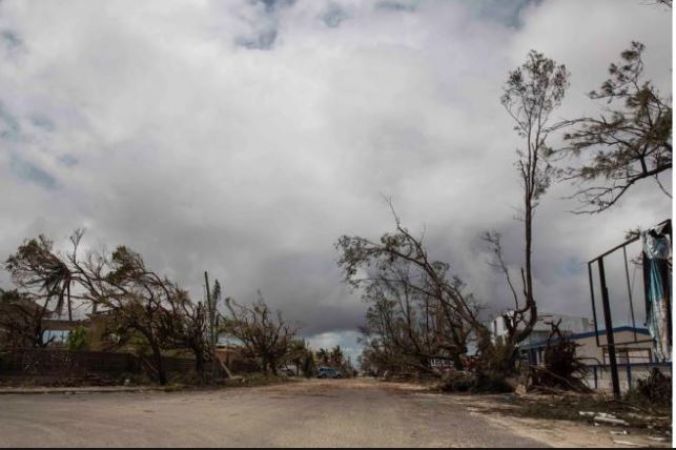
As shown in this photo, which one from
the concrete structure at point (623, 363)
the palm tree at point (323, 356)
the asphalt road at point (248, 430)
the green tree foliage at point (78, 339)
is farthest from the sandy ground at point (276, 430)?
the palm tree at point (323, 356)

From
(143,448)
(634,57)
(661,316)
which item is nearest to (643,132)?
(634,57)

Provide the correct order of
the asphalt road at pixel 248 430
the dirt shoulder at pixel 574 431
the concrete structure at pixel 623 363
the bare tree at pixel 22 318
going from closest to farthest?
the asphalt road at pixel 248 430 < the dirt shoulder at pixel 574 431 < the concrete structure at pixel 623 363 < the bare tree at pixel 22 318

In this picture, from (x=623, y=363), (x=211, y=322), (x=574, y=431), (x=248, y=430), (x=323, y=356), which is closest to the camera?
(x=248, y=430)

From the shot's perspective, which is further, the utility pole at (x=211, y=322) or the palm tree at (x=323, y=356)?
the palm tree at (x=323, y=356)

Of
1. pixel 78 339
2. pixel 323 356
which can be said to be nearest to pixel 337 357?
pixel 323 356

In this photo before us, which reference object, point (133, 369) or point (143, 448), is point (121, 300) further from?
point (143, 448)

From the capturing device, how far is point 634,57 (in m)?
14.4

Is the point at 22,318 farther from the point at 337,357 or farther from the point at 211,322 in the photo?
the point at 337,357

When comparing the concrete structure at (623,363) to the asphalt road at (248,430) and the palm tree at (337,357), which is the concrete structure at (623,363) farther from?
the palm tree at (337,357)

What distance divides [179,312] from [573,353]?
2079 centimetres

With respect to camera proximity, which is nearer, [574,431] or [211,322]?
[574,431]

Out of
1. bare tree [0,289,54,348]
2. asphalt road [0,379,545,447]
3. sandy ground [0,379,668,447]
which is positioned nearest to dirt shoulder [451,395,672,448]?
sandy ground [0,379,668,447]

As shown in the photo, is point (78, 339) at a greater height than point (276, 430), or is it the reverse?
point (78, 339)

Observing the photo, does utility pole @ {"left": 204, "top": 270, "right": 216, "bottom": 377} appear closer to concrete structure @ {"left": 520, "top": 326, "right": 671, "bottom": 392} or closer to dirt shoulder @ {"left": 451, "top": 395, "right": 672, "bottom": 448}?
concrete structure @ {"left": 520, "top": 326, "right": 671, "bottom": 392}
